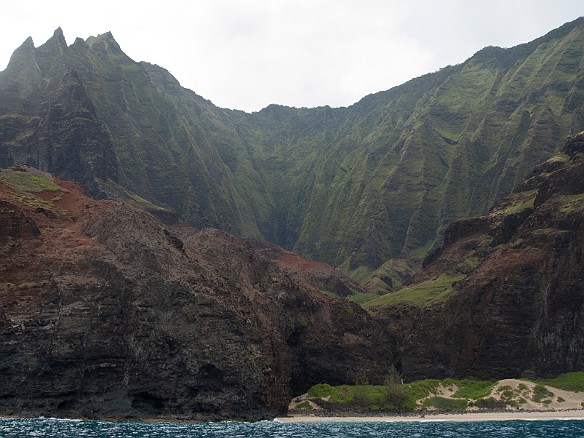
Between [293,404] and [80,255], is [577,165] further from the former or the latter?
[80,255]

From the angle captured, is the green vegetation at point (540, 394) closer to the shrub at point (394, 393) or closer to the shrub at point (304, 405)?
the shrub at point (394, 393)

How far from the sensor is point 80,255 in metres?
120

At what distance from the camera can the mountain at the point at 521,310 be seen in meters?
156

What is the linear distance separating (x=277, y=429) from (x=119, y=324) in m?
32.0

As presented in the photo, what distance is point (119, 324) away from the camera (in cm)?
11444

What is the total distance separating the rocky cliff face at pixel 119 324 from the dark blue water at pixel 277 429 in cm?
730

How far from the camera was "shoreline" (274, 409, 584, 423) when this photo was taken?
123 meters

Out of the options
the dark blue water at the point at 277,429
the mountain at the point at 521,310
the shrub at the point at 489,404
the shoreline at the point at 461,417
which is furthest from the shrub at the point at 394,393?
the mountain at the point at 521,310

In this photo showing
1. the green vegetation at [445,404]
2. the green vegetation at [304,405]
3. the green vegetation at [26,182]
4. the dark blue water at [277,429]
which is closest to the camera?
the dark blue water at [277,429]

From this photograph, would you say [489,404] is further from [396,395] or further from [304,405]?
[304,405]

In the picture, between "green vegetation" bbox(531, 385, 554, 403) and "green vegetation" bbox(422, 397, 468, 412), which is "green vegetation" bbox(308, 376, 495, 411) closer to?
"green vegetation" bbox(422, 397, 468, 412)

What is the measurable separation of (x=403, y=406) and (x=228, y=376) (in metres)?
41.1

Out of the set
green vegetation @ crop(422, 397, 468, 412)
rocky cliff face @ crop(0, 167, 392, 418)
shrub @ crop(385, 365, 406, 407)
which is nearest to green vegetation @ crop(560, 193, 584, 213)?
green vegetation @ crop(422, 397, 468, 412)

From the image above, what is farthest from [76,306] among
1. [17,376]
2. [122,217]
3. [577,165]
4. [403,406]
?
[577,165]
